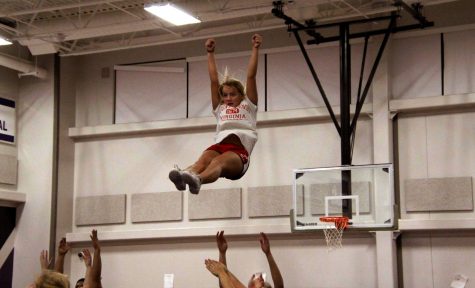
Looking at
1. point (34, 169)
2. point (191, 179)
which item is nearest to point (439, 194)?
point (191, 179)

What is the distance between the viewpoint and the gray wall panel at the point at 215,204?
1388cm

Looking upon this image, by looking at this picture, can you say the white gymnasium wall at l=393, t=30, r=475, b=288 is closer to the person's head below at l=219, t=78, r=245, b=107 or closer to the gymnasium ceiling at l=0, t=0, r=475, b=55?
the gymnasium ceiling at l=0, t=0, r=475, b=55

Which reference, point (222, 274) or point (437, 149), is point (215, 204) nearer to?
point (437, 149)

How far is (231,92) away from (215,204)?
571cm

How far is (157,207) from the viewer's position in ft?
47.5

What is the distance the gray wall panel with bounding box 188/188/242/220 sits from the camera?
1388cm

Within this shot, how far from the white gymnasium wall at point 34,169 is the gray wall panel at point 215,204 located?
2.92 metres

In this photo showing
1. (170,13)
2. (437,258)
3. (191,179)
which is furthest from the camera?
(437,258)

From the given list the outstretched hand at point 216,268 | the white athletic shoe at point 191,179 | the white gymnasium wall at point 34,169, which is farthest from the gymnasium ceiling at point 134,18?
the outstretched hand at point 216,268

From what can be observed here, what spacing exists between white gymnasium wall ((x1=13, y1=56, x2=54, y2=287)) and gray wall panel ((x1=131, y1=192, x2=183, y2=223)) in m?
1.73

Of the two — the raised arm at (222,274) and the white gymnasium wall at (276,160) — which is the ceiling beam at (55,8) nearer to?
the white gymnasium wall at (276,160)

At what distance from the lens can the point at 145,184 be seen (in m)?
14.8

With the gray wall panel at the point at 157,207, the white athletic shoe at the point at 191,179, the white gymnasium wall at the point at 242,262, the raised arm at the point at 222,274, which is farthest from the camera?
→ the gray wall panel at the point at 157,207

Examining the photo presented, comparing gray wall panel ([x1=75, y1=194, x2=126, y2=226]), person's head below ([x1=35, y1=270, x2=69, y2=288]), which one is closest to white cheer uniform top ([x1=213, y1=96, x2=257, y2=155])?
person's head below ([x1=35, y1=270, x2=69, y2=288])
